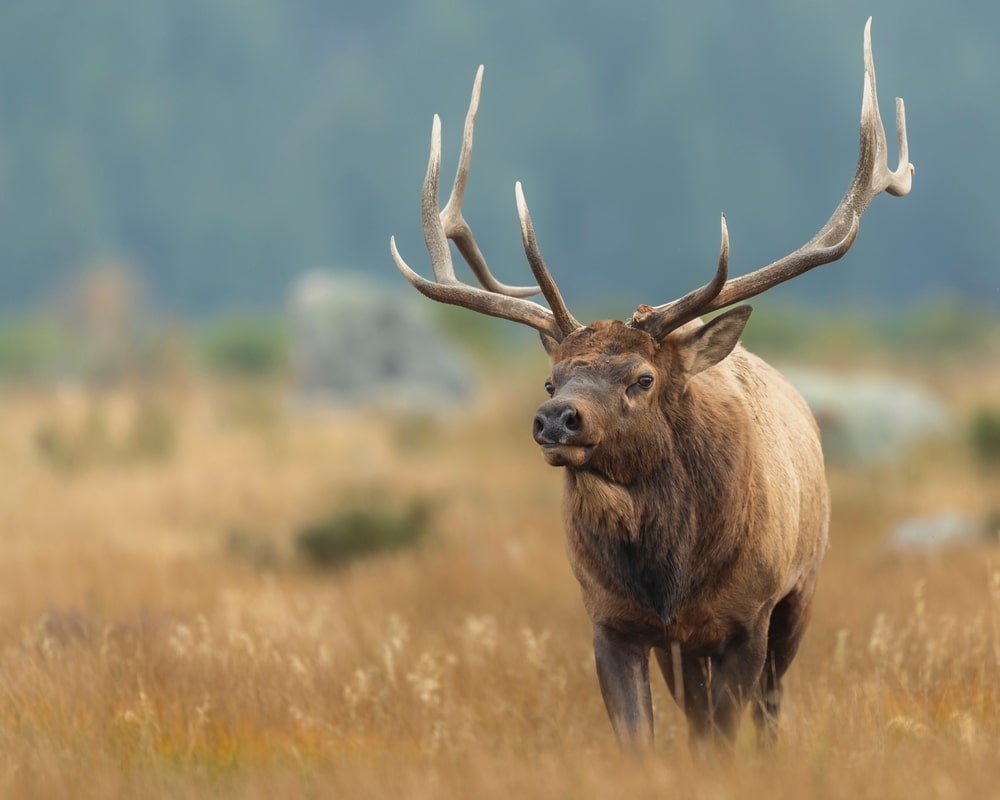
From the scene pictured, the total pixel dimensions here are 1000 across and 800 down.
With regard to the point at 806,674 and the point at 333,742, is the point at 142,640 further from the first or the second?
the point at 806,674

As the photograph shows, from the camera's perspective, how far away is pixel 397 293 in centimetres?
3148

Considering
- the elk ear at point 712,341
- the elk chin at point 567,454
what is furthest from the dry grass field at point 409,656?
the elk ear at point 712,341

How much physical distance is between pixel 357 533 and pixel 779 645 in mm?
7136

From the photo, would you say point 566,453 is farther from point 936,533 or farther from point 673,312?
point 936,533

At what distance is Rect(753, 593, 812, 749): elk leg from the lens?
624cm

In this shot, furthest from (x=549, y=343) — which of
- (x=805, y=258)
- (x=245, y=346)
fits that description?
(x=245, y=346)

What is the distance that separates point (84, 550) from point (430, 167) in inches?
284

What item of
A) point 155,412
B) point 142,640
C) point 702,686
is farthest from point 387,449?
point 702,686

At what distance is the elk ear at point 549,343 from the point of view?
566 cm

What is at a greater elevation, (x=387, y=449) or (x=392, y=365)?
(x=392, y=365)

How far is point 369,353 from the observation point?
29.9m

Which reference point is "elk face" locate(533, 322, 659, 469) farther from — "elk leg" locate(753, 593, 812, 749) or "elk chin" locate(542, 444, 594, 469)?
"elk leg" locate(753, 593, 812, 749)

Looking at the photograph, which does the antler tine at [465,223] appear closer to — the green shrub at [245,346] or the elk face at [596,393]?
the elk face at [596,393]

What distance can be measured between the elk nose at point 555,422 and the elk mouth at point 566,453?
21mm
